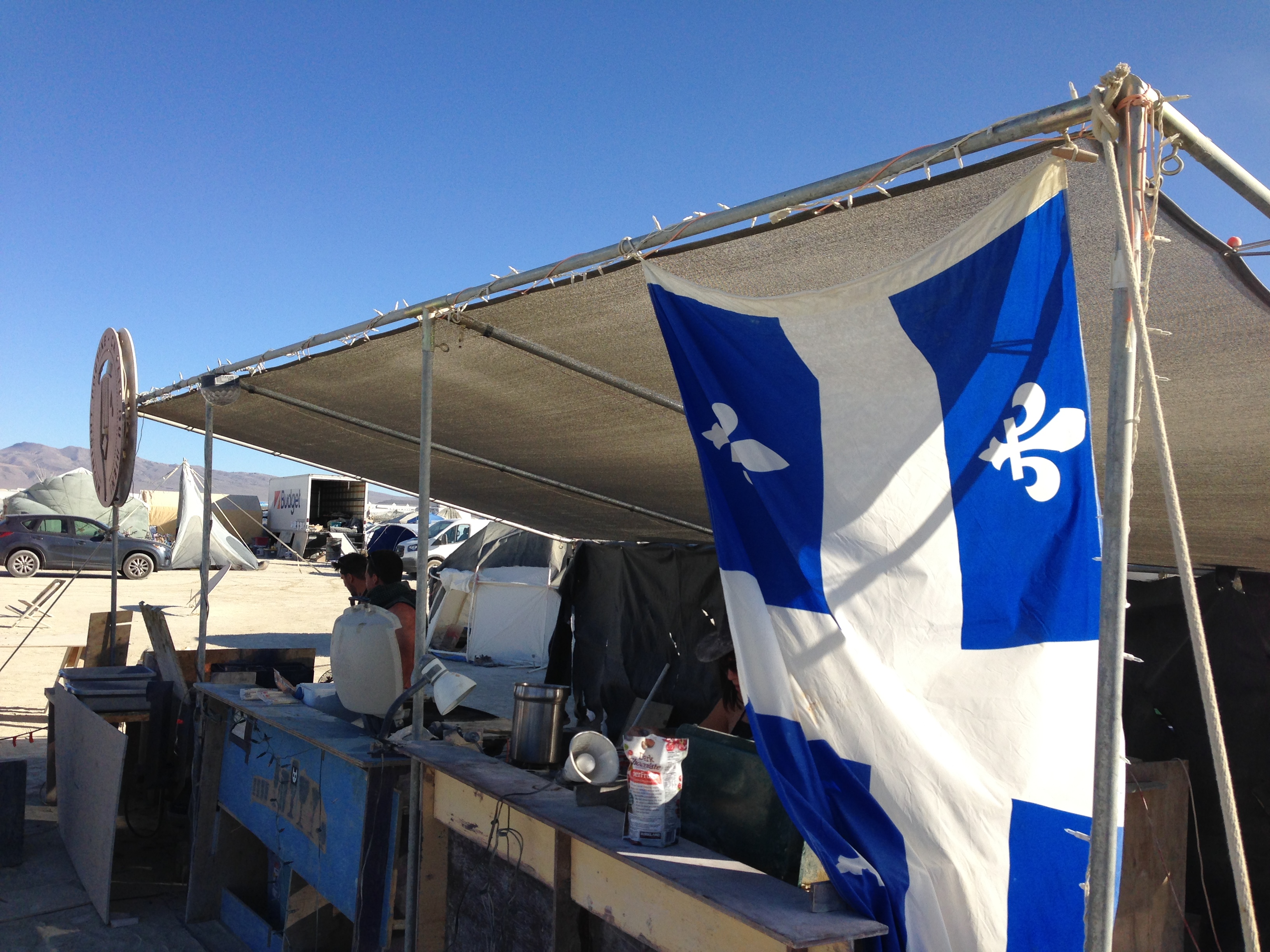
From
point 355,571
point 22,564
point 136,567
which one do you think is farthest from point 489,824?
point 22,564

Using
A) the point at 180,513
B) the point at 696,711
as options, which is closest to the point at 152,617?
the point at 696,711

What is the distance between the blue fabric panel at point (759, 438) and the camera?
78.9 inches

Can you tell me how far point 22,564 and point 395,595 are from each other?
790 inches

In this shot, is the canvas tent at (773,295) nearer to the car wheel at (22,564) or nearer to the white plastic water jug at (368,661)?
the white plastic water jug at (368,661)

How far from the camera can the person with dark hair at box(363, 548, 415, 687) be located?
4.12 m

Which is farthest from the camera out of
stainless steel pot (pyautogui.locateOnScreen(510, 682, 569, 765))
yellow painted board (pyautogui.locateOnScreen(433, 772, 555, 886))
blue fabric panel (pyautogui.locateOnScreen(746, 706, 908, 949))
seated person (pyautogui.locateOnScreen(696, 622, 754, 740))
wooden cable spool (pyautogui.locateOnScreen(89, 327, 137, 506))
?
wooden cable spool (pyautogui.locateOnScreen(89, 327, 137, 506))

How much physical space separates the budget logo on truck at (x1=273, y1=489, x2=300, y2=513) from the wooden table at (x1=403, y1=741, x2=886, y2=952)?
29.1m

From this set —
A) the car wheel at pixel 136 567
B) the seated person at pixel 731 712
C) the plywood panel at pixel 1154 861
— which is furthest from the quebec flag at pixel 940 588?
the car wheel at pixel 136 567

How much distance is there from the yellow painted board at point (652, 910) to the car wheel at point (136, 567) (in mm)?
21904

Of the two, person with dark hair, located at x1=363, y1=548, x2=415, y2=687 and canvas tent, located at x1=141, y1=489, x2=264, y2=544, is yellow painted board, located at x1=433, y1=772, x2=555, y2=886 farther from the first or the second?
canvas tent, located at x1=141, y1=489, x2=264, y2=544

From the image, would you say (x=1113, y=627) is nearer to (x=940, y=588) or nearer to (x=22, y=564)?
(x=940, y=588)

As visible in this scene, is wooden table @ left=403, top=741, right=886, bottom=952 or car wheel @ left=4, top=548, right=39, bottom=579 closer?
wooden table @ left=403, top=741, right=886, bottom=952

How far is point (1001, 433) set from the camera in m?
1.77

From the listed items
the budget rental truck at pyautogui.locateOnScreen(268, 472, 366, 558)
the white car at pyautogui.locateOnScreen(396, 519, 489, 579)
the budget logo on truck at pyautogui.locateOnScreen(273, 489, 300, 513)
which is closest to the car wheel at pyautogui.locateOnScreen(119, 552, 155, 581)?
the white car at pyautogui.locateOnScreen(396, 519, 489, 579)
